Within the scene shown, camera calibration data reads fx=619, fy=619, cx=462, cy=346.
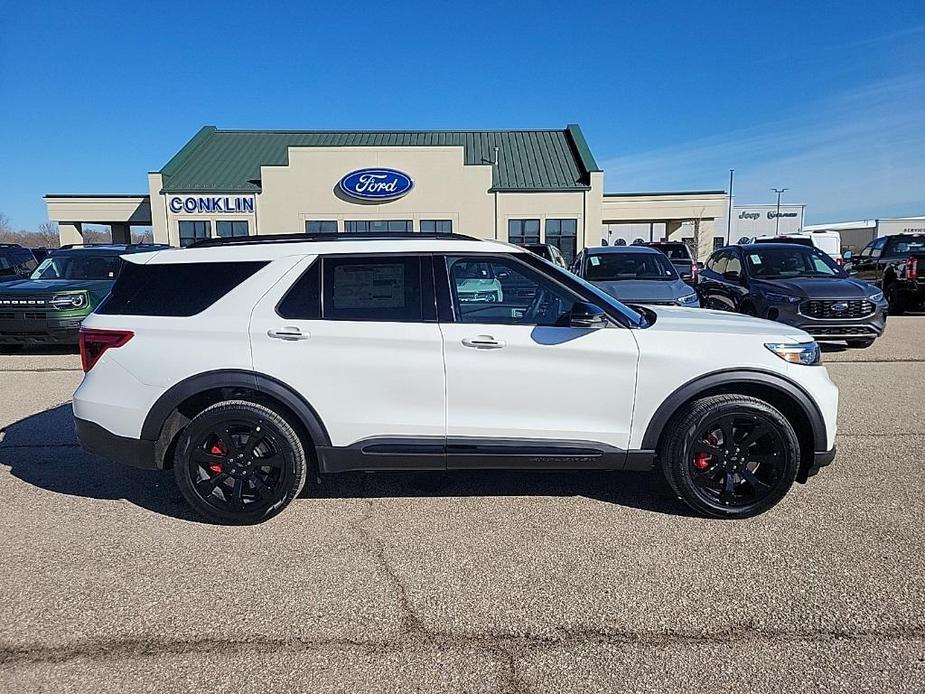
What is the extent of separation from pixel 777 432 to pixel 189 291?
3640mm

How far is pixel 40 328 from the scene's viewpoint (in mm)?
9156

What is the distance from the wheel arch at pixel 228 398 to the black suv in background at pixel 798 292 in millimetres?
7690

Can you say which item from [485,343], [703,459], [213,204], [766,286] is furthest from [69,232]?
[703,459]

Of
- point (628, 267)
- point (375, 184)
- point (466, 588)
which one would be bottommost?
point (466, 588)

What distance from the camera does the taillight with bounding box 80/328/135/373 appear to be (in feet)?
12.2

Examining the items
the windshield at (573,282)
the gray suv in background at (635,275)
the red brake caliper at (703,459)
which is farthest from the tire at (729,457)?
the gray suv in background at (635,275)

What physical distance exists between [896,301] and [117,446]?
1648 centimetres

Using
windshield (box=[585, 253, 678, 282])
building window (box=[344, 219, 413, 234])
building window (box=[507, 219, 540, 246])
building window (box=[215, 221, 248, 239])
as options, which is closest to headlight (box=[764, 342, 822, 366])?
windshield (box=[585, 253, 678, 282])

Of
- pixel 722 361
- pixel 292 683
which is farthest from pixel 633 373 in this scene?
pixel 292 683

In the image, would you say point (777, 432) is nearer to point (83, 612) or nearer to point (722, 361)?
point (722, 361)

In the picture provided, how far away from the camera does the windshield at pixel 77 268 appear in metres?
10.5

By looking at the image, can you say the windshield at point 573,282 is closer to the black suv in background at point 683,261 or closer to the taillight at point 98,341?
the taillight at point 98,341

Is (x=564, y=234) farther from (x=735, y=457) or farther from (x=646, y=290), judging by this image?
(x=735, y=457)

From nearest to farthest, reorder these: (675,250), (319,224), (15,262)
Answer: (15,262), (675,250), (319,224)
